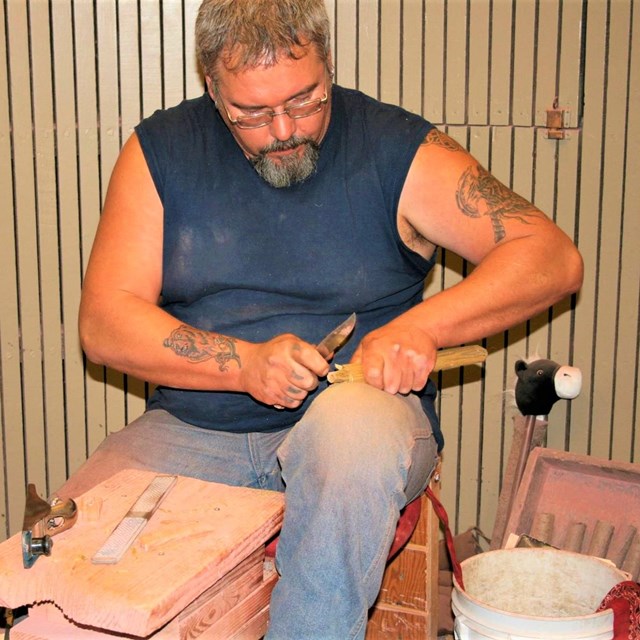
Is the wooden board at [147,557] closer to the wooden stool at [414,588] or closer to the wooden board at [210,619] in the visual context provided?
the wooden board at [210,619]

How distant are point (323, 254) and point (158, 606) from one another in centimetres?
102

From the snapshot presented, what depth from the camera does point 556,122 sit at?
299cm

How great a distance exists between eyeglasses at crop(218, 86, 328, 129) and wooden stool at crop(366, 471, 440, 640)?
2.95ft

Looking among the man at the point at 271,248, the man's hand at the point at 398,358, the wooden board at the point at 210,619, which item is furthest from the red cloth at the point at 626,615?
the wooden board at the point at 210,619

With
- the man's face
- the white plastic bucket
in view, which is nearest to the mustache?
the man's face

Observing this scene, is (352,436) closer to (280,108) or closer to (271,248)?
(271,248)

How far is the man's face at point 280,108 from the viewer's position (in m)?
2.10

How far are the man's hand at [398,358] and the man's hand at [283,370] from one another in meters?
0.10

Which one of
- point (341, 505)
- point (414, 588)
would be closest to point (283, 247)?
point (341, 505)

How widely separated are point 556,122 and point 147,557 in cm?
201

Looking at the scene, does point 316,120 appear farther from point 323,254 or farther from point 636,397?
point 636,397

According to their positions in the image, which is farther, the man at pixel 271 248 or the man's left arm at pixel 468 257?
the man at pixel 271 248

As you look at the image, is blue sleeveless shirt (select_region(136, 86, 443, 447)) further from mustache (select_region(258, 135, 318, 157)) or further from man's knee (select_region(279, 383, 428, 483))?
man's knee (select_region(279, 383, 428, 483))

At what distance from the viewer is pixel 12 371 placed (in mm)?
3236
